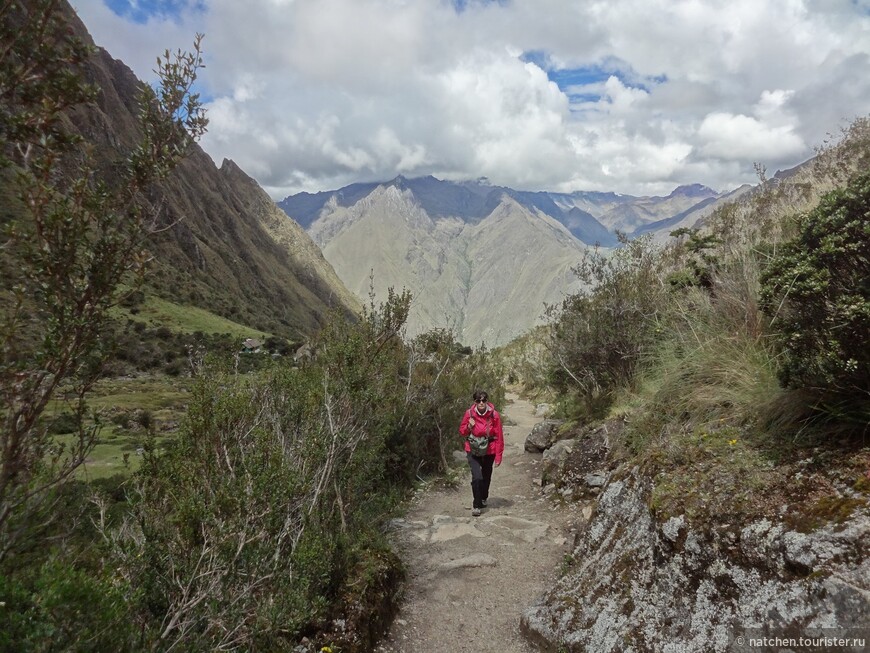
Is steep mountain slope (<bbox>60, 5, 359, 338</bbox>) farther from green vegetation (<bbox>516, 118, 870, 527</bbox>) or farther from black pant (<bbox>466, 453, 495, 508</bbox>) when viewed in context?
green vegetation (<bbox>516, 118, 870, 527</bbox>)

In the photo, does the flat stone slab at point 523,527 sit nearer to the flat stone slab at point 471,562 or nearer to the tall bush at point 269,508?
the flat stone slab at point 471,562

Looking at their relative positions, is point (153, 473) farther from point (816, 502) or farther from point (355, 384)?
point (816, 502)

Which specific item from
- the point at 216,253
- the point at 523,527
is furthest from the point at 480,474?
the point at 216,253

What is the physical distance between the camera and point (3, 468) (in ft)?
7.43

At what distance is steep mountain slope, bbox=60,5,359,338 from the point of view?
82500 millimetres

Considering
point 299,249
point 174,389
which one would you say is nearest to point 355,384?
point 174,389

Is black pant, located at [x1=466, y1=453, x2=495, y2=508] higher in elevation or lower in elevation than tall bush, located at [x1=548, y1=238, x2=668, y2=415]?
lower

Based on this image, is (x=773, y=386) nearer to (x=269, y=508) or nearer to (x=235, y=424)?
(x=269, y=508)

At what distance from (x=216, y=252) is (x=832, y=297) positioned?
114 meters

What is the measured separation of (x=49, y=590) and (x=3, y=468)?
653 mm

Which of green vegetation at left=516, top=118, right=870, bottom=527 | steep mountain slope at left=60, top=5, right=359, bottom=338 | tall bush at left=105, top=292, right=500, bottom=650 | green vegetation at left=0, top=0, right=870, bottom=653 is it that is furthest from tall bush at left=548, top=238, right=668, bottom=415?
steep mountain slope at left=60, top=5, right=359, bottom=338

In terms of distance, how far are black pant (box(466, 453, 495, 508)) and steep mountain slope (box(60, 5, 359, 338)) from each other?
5748 cm

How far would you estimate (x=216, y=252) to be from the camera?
105 metres

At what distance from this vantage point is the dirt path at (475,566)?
5375mm
